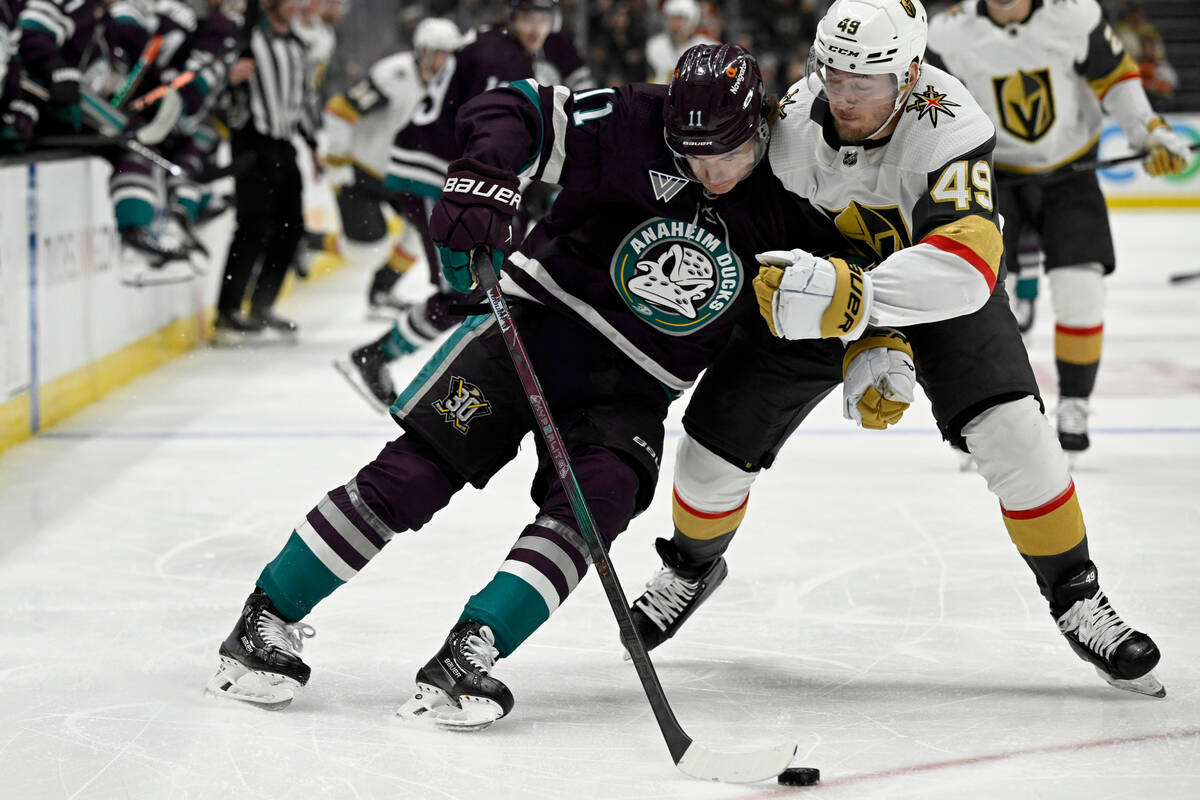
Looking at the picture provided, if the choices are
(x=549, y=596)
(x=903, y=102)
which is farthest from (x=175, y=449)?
(x=903, y=102)

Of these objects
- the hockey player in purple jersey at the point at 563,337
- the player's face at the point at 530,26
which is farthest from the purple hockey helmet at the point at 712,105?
the player's face at the point at 530,26

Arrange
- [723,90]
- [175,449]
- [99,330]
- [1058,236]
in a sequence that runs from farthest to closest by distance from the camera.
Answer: [99,330] < [175,449] < [1058,236] < [723,90]

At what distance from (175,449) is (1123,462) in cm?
256

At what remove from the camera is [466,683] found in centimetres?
207

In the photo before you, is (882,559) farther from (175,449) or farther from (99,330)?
→ (99,330)

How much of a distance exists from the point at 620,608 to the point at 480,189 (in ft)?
1.98

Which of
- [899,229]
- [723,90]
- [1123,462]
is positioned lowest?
[1123,462]

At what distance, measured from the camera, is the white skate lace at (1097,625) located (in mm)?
2217

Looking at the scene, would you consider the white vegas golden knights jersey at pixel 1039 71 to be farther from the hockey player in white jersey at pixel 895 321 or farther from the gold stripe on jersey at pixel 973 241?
the gold stripe on jersey at pixel 973 241

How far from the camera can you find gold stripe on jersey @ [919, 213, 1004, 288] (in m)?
1.98

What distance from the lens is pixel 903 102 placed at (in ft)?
6.91

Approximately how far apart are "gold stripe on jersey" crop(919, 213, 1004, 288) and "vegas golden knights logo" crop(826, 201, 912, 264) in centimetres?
15

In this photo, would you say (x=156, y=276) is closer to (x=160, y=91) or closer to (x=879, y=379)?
(x=160, y=91)

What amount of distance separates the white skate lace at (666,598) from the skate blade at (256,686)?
589 mm
